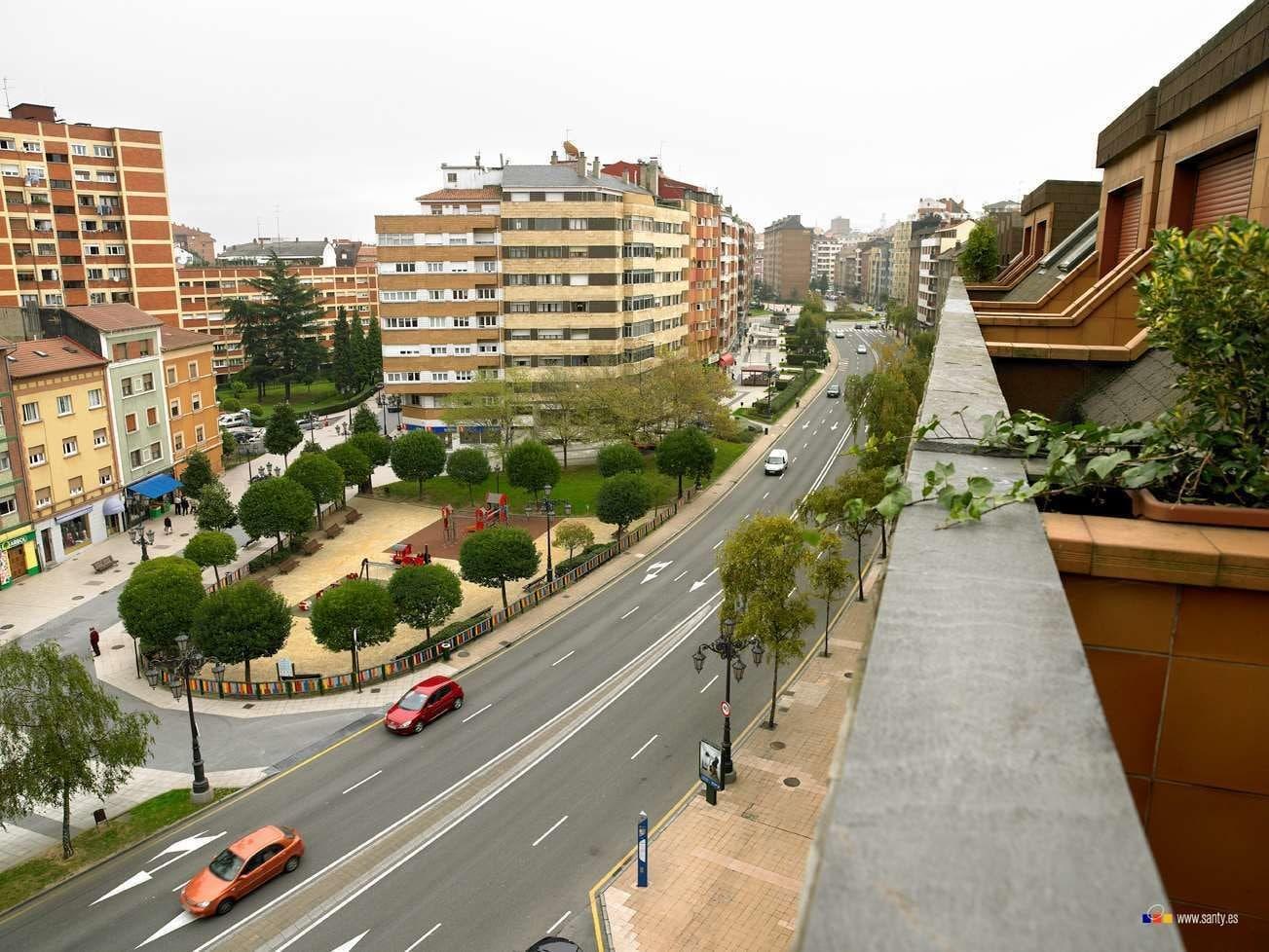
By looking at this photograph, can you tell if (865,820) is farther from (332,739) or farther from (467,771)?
(332,739)

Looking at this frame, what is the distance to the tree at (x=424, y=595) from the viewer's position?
102 feet

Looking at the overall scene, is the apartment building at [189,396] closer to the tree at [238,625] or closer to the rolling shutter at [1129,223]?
the tree at [238,625]

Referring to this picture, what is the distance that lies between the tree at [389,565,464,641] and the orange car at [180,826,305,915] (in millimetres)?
11244

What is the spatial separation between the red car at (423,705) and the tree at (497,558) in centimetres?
659

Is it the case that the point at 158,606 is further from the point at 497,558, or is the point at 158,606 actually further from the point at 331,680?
the point at 497,558

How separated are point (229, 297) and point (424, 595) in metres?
85.3

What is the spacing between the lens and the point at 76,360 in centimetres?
4553

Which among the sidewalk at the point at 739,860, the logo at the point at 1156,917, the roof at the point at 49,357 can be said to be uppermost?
the logo at the point at 1156,917

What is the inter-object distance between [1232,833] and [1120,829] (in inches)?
119

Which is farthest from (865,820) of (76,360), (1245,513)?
Result: (76,360)

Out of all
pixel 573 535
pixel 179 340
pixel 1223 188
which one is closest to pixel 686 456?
pixel 573 535

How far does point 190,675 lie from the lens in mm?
24203

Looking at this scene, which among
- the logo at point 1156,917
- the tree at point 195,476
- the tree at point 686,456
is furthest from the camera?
the tree at point 195,476

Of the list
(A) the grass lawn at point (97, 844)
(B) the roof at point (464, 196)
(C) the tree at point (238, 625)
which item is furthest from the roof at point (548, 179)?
(A) the grass lawn at point (97, 844)
